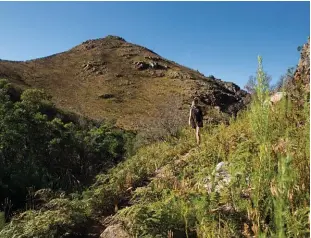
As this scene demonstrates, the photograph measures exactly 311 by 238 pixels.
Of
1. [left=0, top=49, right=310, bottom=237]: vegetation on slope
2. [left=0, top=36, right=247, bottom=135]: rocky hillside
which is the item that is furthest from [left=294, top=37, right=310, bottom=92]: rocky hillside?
[left=0, top=36, right=247, bottom=135]: rocky hillside

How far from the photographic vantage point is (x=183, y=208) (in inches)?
143

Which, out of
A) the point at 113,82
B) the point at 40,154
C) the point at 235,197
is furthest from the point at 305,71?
the point at 113,82

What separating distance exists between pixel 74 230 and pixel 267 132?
3016mm

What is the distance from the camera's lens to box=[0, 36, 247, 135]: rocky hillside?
47.6m

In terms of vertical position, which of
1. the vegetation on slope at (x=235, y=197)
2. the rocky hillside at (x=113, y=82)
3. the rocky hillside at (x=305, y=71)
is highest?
the rocky hillside at (x=113, y=82)

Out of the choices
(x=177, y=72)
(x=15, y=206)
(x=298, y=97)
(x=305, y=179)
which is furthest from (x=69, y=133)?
(x=177, y=72)

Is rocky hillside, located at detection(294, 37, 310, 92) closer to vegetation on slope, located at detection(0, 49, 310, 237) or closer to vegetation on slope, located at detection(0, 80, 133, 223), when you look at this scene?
vegetation on slope, located at detection(0, 49, 310, 237)

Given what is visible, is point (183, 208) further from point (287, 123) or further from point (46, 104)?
point (46, 104)

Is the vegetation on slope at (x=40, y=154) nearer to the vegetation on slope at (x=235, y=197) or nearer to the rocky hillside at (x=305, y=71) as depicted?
the vegetation on slope at (x=235, y=197)

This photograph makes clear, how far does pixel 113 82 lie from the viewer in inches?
2391

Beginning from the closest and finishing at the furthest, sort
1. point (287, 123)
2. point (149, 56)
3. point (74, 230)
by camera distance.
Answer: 1. point (287, 123)
2. point (74, 230)
3. point (149, 56)

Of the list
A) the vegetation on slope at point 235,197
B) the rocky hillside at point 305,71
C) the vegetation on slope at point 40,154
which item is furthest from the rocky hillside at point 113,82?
the vegetation on slope at point 235,197

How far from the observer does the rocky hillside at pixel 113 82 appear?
47.6 metres

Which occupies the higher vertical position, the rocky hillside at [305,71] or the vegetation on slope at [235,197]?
the rocky hillside at [305,71]
